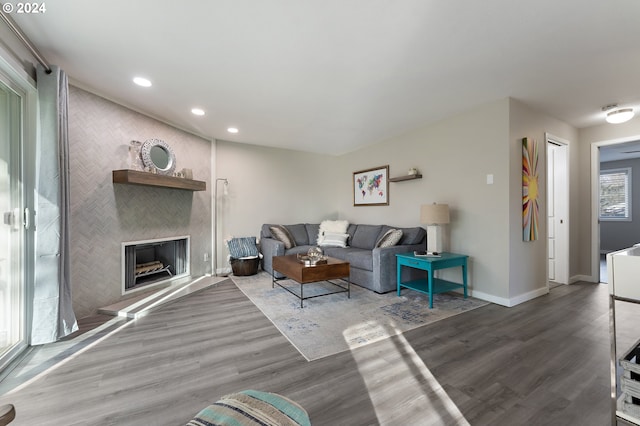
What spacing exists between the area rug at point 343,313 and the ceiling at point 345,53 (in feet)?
7.72

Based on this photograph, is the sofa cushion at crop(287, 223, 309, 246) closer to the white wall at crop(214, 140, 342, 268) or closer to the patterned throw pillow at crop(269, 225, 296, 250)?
the patterned throw pillow at crop(269, 225, 296, 250)

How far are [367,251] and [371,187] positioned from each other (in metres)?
1.51

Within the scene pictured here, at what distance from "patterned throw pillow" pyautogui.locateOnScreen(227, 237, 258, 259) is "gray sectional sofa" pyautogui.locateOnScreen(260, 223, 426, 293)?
0.64ft

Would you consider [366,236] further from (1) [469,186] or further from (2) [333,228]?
(1) [469,186]

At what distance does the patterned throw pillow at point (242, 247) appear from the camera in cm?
445

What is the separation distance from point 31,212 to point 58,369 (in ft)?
4.00

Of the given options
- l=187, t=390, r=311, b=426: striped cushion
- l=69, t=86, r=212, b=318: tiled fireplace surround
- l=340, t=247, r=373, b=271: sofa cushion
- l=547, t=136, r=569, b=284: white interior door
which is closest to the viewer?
l=187, t=390, r=311, b=426: striped cushion

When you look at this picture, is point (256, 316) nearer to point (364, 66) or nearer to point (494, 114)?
point (364, 66)

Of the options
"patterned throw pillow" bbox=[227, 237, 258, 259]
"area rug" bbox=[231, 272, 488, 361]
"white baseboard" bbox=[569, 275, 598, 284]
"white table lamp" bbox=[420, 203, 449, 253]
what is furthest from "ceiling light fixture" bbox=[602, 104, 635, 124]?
"patterned throw pillow" bbox=[227, 237, 258, 259]

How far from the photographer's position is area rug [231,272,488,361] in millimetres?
2219

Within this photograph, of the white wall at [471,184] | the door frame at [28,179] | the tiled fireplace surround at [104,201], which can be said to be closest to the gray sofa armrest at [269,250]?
the tiled fireplace surround at [104,201]

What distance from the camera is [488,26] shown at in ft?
5.94

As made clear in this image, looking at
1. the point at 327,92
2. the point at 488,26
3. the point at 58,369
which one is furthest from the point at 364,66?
the point at 58,369

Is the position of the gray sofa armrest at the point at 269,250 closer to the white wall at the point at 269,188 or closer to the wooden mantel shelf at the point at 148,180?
the white wall at the point at 269,188
